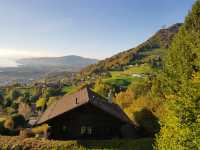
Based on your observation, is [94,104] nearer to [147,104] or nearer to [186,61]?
[186,61]

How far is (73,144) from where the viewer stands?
124 feet

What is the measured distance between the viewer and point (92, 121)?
41.3m

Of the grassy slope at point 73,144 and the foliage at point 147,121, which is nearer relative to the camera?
the grassy slope at point 73,144

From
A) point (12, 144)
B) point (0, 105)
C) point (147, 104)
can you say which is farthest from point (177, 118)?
point (0, 105)

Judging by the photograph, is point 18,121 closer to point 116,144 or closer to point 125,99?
point 125,99

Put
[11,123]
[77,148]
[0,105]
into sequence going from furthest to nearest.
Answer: [0,105], [11,123], [77,148]

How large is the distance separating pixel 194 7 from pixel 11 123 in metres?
39.4

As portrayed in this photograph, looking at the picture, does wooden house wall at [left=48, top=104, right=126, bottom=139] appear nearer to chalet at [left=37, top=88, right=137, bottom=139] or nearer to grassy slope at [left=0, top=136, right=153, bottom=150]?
chalet at [left=37, top=88, right=137, bottom=139]

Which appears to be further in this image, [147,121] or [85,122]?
[147,121]

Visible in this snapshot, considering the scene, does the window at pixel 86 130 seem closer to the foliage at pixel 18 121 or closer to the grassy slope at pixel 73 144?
the grassy slope at pixel 73 144

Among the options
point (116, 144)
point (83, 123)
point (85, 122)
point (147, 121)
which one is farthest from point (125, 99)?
point (116, 144)

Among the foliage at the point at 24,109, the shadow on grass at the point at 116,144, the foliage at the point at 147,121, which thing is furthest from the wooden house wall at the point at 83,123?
the foliage at the point at 24,109

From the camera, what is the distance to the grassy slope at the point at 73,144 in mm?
37344

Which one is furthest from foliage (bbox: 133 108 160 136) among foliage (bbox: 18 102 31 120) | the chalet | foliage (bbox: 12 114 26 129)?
foliage (bbox: 18 102 31 120)
